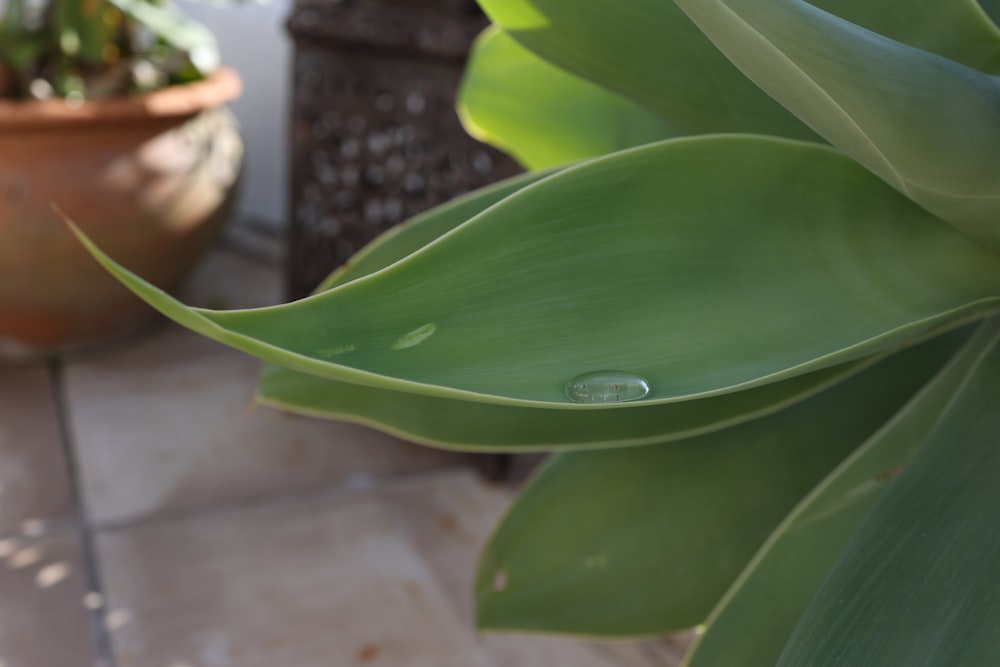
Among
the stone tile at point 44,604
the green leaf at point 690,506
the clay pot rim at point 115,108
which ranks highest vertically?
the green leaf at point 690,506

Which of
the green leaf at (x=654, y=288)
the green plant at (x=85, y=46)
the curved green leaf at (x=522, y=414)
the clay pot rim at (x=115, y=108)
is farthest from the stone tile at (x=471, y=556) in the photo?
the green plant at (x=85, y=46)

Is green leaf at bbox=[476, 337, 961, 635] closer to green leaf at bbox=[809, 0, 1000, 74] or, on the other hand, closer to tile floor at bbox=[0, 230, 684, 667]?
green leaf at bbox=[809, 0, 1000, 74]

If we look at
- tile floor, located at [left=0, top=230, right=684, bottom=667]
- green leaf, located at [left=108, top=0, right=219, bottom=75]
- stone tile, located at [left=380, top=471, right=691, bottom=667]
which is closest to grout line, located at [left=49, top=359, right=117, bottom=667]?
tile floor, located at [left=0, top=230, right=684, bottom=667]

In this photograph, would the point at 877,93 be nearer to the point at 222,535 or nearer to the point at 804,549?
the point at 804,549

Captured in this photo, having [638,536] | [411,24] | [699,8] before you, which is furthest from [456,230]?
[411,24]

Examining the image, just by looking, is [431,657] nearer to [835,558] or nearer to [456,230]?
[835,558]

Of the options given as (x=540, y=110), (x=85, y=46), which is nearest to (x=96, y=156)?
(x=85, y=46)

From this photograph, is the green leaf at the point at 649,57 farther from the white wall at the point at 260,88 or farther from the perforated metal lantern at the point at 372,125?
the white wall at the point at 260,88
